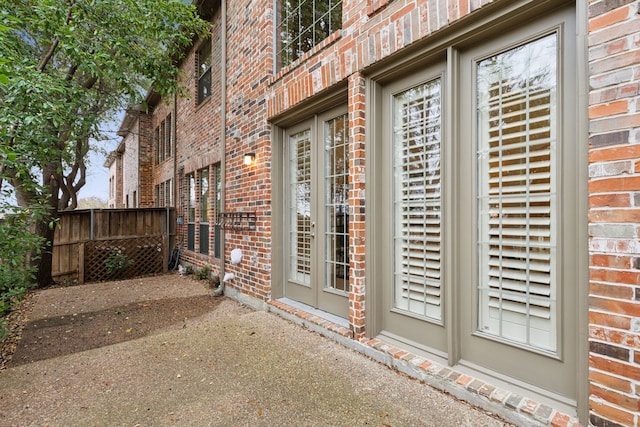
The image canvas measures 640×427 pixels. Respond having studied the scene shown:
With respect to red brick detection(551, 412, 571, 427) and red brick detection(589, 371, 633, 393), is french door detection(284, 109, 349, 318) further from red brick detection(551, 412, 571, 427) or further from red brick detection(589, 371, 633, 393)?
red brick detection(589, 371, 633, 393)

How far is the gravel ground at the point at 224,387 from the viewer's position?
1.87 meters

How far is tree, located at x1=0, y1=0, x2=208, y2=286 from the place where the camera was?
9.46 ft

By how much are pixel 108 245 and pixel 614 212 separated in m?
8.07

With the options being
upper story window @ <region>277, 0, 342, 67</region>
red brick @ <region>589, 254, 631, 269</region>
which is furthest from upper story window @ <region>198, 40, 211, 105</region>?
red brick @ <region>589, 254, 631, 269</region>

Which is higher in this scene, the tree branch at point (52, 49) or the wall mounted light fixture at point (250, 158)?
the tree branch at point (52, 49)

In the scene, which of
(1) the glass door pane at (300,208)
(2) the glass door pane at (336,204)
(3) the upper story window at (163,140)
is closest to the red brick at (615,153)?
(2) the glass door pane at (336,204)

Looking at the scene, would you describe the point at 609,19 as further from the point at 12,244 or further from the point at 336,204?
the point at 12,244

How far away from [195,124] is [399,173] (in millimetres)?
5887

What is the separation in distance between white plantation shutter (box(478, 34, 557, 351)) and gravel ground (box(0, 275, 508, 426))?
605 mm

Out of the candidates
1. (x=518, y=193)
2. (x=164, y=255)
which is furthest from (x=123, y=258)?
(x=518, y=193)

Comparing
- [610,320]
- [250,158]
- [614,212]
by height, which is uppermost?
[250,158]

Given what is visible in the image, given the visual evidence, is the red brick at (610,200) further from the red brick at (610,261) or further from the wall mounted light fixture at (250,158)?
the wall mounted light fixture at (250,158)

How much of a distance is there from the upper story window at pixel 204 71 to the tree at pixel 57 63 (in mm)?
1386

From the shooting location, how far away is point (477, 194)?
2123 mm
